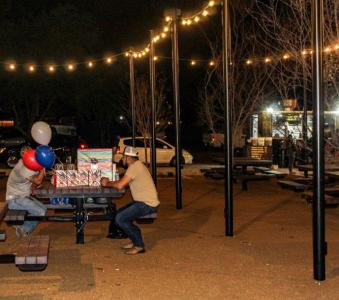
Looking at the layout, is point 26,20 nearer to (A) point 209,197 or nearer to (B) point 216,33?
(B) point 216,33

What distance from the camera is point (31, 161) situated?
9836 millimetres

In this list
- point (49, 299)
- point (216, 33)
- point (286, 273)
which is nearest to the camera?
point (49, 299)

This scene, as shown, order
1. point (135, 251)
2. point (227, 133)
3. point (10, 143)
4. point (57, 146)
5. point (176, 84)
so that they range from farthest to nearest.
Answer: point (10, 143), point (57, 146), point (176, 84), point (227, 133), point (135, 251)

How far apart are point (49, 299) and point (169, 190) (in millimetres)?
11623

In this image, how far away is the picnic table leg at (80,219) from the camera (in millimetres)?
10070

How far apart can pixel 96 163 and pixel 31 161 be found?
111cm

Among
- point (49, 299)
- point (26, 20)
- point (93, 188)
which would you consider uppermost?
point (26, 20)

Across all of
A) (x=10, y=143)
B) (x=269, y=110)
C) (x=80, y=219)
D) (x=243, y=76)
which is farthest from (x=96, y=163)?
(x=10, y=143)

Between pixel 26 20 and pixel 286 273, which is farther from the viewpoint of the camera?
pixel 26 20

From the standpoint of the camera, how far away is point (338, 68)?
517 inches

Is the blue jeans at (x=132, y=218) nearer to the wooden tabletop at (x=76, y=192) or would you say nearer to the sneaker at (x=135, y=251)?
the sneaker at (x=135, y=251)

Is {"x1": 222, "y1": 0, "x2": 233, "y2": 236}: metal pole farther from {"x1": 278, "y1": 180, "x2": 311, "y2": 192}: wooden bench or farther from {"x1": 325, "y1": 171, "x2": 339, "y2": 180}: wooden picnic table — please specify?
{"x1": 278, "y1": 180, "x2": 311, "y2": 192}: wooden bench

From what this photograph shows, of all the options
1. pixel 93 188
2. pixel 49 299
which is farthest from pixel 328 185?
pixel 49 299

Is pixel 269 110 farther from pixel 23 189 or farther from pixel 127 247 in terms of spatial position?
pixel 127 247
